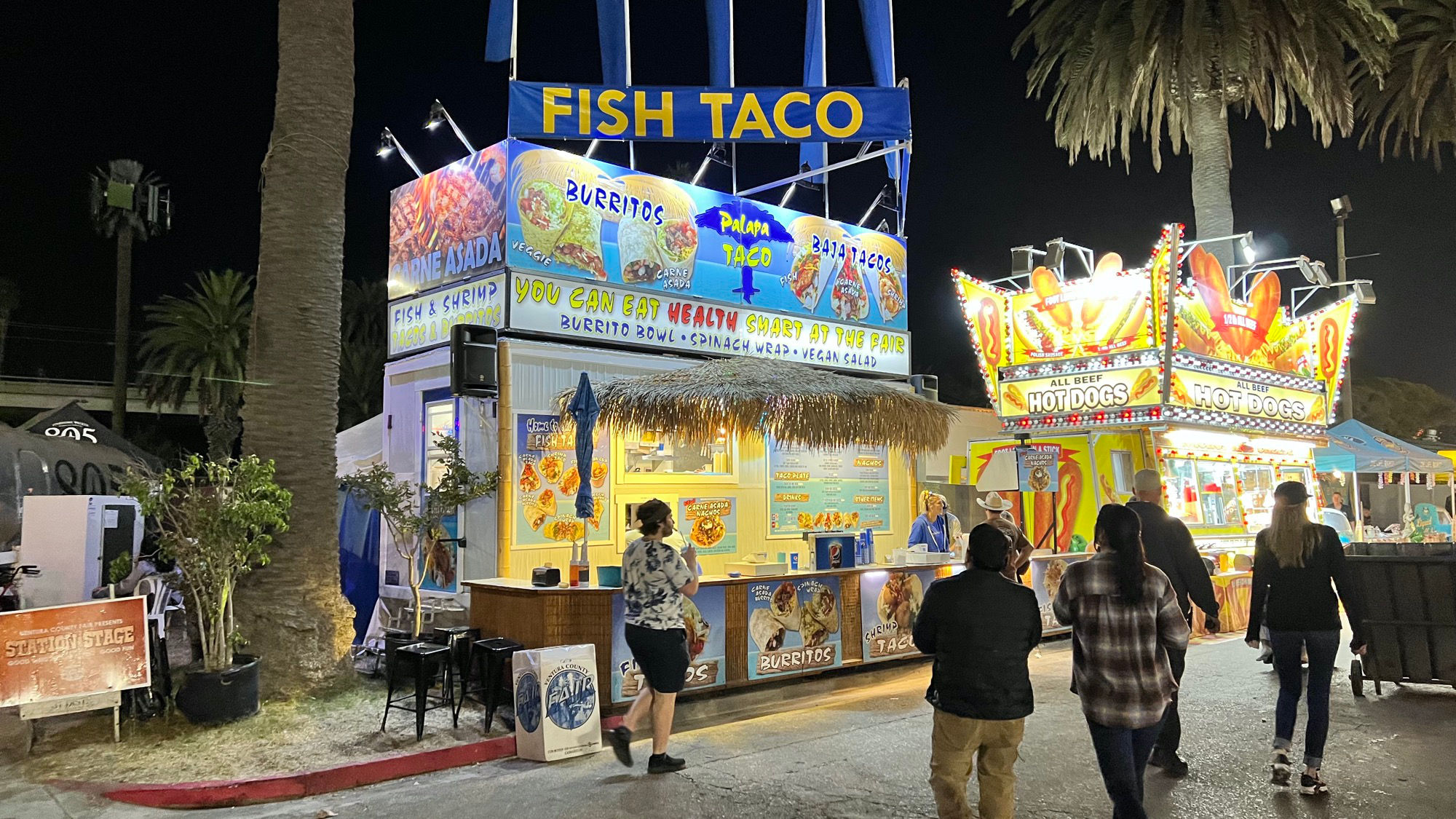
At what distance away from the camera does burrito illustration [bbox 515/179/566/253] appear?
13180 mm

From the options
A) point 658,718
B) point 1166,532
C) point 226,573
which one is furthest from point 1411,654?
point 226,573

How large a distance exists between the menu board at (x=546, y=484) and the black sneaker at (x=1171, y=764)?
7.24m

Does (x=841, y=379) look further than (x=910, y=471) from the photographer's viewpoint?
No

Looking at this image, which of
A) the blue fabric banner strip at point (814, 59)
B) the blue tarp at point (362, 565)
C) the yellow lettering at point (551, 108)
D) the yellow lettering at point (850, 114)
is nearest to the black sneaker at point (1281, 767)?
the yellow lettering at point (850, 114)

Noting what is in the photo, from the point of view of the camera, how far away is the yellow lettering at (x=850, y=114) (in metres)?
14.2

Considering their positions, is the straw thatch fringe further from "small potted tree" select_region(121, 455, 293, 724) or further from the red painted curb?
the red painted curb

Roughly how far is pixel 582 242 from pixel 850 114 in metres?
4.19

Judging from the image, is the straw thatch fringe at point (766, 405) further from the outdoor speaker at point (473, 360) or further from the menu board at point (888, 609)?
the menu board at point (888, 609)

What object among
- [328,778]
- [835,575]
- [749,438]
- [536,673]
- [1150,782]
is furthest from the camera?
[749,438]

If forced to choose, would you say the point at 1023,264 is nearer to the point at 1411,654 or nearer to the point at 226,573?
the point at 1411,654

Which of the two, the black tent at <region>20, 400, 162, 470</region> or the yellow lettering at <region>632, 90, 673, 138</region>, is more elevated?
the yellow lettering at <region>632, 90, 673, 138</region>

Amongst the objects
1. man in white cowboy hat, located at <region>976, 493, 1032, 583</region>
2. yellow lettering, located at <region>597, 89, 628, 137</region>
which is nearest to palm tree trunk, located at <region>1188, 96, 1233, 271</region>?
yellow lettering, located at <region>597, 89, 628, 137</region>

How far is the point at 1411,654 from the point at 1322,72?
38.7 feet

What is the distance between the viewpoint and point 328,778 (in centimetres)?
709
